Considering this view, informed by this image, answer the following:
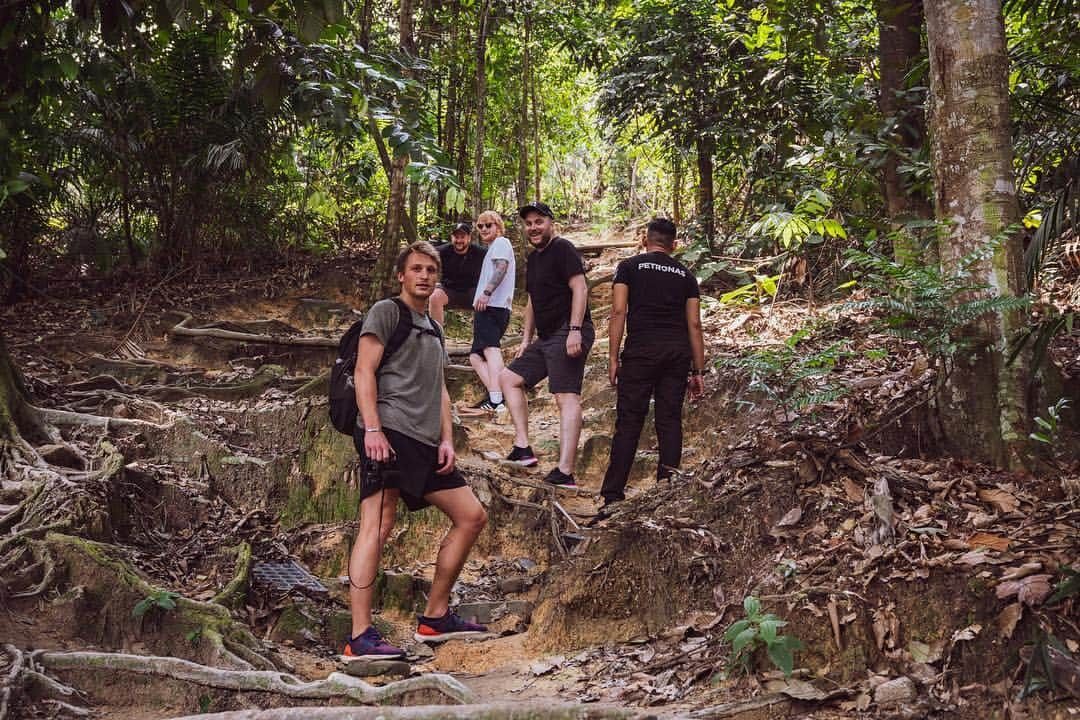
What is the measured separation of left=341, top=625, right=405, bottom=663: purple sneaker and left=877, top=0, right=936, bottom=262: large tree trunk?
5.44m

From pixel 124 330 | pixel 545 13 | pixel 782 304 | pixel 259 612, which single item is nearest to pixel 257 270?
pixel 124 330

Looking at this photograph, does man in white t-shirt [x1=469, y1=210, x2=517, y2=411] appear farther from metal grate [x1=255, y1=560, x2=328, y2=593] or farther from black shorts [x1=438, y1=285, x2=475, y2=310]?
metal grate [x1=255, y1=560, x2=328, y2=593]

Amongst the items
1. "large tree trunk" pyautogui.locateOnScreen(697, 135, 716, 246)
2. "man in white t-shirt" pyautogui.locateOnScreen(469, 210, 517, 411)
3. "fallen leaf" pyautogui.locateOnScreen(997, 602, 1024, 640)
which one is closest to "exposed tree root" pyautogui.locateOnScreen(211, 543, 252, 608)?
"man in white t-shirt" pyautogui.locateOnScreen(469, 210, 517, 411)

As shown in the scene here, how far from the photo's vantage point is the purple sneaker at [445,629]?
16.6 feet

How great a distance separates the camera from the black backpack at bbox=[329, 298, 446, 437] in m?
4.67

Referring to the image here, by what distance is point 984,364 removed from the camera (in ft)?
14.1

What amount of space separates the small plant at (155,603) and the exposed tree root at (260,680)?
52 centimetres

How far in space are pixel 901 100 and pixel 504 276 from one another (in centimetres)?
372

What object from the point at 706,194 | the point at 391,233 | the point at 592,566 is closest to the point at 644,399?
the point at 592,566


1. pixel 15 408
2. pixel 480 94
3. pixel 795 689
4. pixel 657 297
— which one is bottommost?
pixel 795 689

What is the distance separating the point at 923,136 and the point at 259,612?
6.35m

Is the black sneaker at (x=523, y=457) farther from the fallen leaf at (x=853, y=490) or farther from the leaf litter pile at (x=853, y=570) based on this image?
the fallen leaf at (x=853, y=490)

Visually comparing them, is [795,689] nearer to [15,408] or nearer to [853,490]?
[853,490]

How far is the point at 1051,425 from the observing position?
389cm
